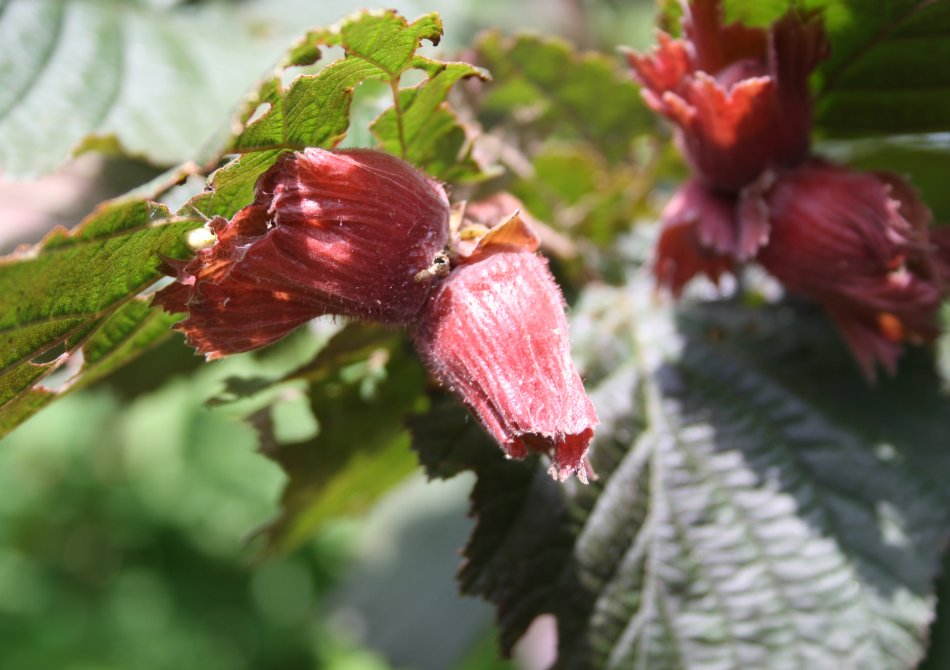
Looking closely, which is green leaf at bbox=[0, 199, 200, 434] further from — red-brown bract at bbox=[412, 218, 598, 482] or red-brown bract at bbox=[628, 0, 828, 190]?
red-brown bract at bbox=[628, 0, 828, 190]

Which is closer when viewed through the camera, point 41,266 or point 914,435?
point 41,266

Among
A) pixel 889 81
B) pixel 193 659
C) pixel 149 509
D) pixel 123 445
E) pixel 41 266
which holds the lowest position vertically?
pixel 193 659

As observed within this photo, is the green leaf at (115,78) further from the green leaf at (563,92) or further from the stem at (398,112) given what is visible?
the green leaf at (563,92)

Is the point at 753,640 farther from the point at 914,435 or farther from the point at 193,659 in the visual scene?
the point at 193,659

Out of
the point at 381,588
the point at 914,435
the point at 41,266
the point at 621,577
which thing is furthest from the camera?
the point at 381,588

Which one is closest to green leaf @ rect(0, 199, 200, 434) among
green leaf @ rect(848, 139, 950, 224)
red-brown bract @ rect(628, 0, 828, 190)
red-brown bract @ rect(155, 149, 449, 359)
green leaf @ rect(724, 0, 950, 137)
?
red-brown bract @ rect(155, 149, 449, 359)

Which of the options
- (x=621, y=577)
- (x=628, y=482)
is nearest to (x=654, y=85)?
(x=628, y=482)
